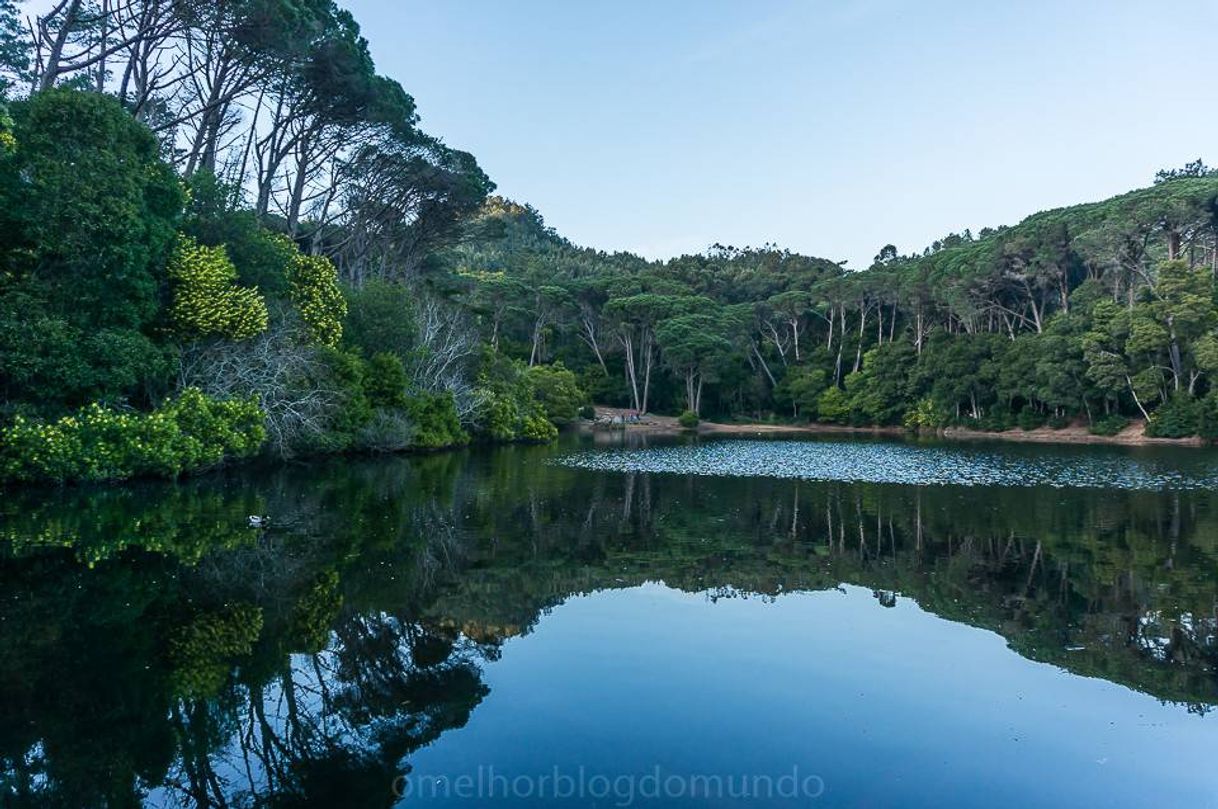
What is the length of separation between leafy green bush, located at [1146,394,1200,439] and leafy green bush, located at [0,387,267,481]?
42.5 metres

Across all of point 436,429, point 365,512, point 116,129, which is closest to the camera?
point 365,512

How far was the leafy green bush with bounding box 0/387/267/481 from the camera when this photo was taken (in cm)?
1625

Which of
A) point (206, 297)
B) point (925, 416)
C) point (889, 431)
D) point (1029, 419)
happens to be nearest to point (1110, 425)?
point (1029, 419)

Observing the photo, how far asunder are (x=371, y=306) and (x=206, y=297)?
1142 centimetres

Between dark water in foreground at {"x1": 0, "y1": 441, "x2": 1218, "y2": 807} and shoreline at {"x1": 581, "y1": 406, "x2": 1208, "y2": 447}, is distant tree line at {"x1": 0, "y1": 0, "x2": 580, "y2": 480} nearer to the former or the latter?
dark water in foreground at {"x1": 0, "y1": 441, "x2": 1218, "y2": 807}

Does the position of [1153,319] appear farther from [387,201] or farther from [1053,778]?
[1053,778]

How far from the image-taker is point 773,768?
523cm

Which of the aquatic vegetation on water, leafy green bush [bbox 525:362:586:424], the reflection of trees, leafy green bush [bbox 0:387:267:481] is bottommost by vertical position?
the reflection of trees

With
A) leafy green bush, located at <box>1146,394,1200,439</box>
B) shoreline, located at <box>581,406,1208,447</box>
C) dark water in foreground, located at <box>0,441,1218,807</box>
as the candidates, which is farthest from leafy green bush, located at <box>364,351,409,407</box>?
leafy green bush, located at <box>1146,394,1200,439</box>

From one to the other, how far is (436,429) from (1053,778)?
30.1m

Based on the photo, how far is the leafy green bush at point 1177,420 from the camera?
131ft

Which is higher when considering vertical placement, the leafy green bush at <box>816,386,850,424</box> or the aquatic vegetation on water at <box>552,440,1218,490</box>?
the leafy green bush at <box>816,386,850,424</box>

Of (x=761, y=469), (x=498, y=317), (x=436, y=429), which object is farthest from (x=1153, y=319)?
(x=498, y=317)

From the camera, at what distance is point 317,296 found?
27.2m
